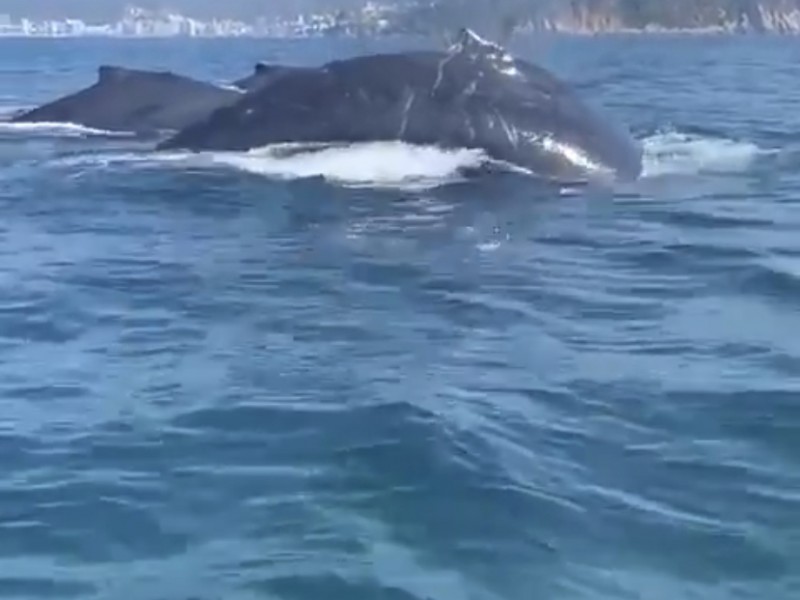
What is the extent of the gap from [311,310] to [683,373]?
3037 millimetres

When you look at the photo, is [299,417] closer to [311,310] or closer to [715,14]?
[311,310]

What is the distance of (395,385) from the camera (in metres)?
10.2

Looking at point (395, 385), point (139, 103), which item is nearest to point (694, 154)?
point (139, 103)

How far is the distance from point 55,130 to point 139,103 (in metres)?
1.36

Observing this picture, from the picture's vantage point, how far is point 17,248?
1620 cm

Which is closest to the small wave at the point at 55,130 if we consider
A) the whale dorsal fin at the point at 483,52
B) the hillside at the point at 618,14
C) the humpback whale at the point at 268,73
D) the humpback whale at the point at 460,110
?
the humpback whale at the point at 268,73

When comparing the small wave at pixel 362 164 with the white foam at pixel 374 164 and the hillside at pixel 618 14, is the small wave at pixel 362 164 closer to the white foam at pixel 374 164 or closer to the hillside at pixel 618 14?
the white foam at pixel 374 164

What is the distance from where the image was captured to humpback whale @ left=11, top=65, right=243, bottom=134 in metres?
24.2

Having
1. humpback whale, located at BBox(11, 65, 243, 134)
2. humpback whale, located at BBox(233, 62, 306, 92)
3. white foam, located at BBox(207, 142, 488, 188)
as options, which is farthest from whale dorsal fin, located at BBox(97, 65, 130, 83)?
white foam, located at BBox(207, 142, 488, 188)

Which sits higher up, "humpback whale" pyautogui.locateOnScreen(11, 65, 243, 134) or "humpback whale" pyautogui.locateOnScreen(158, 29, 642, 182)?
"humpback whale" pyautogui.locateOnScreen(158, 29, 642, 182)

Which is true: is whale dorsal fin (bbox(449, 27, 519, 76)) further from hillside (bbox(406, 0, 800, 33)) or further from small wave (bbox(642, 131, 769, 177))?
hillside (bbox(406, 0, 800, 33))

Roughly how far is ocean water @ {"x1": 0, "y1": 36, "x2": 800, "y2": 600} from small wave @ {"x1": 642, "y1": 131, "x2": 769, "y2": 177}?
1.78 metres

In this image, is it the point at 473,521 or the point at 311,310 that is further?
the point at 311,310

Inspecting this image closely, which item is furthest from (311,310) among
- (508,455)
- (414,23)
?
(414,23)
